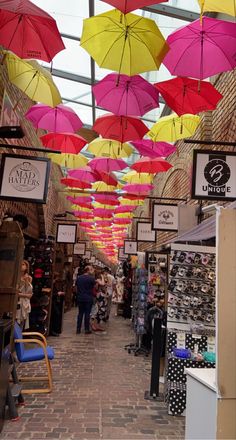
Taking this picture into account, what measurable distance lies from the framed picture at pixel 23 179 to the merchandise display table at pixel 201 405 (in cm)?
325

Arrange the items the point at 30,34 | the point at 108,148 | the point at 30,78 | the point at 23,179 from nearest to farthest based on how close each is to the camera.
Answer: the point at 30,34 < the point at 23,179 < the point at 30,78 < the point at 108,148

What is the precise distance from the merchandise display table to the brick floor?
5.32 ft

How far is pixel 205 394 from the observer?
242 centimetres

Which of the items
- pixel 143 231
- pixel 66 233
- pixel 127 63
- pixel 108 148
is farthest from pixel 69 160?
pixel 127 63

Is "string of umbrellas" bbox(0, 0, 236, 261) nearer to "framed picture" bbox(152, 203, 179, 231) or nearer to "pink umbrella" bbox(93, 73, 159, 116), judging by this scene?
"pink umbrella" bbox(93, 73, 159, 116)

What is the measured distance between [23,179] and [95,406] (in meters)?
3.09

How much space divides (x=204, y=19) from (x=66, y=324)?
10.4 m

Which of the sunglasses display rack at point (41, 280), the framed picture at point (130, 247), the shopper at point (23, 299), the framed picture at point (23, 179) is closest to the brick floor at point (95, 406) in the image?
the shopper at point (23, 299)

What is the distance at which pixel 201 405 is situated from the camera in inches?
97.3

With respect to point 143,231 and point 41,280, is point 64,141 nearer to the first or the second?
point 41,280

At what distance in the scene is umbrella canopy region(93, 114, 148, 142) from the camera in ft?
20.7

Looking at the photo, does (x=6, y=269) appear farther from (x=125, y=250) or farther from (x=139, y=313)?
(x=125, y=250)

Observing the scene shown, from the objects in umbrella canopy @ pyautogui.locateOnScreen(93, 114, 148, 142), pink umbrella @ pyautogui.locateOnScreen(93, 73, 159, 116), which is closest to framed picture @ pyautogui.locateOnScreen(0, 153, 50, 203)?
pink umbrella @ pyautogui.locateOnScreen(93, 73, 159, 116)

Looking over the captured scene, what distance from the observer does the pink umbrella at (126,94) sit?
17.7ft
